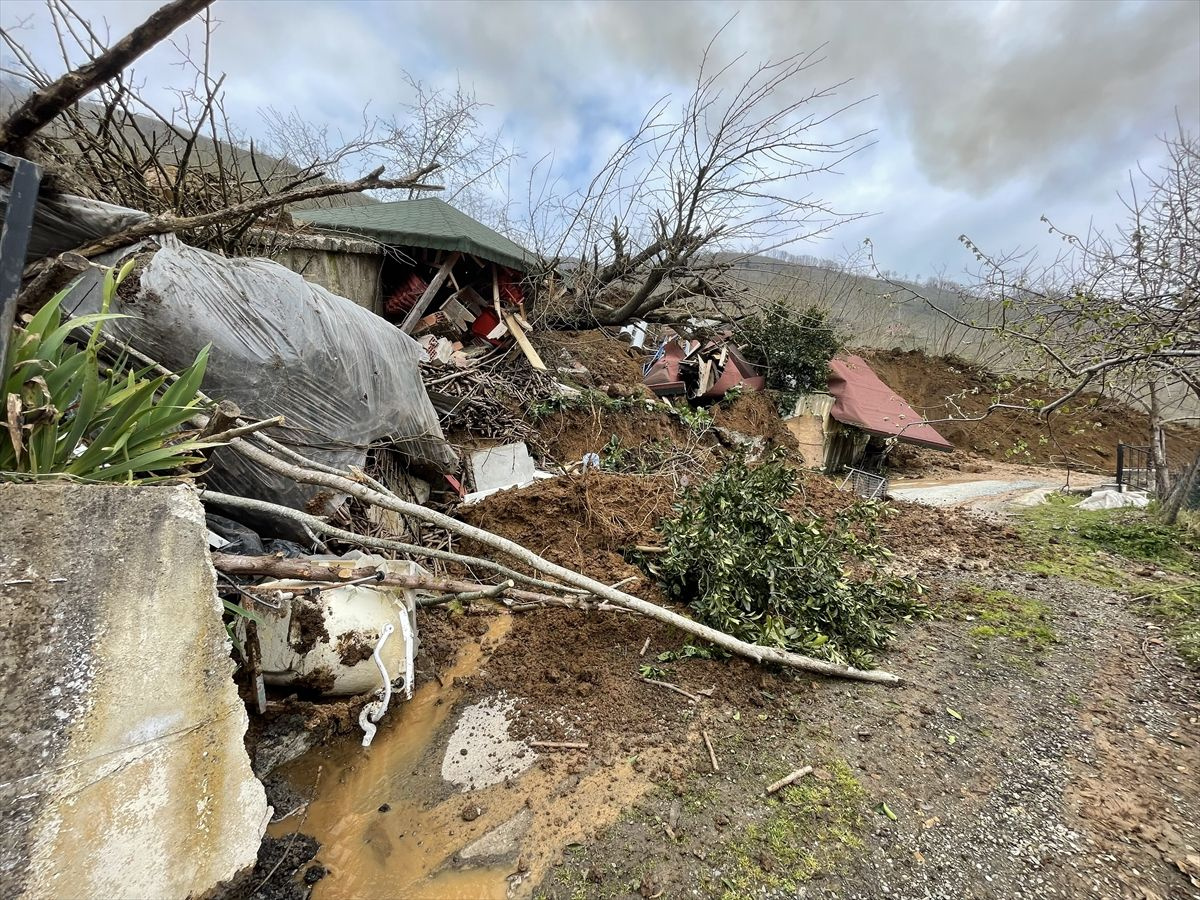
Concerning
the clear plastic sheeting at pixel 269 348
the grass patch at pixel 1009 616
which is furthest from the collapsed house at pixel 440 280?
the grass patch at pixel 1009 616

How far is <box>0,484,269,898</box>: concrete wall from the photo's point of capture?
1270 millimetres

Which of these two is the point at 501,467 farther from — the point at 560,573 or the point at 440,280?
the point at 560,573

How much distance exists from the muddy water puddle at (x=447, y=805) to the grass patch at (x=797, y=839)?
1.59ft

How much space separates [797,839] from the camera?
2137 mm

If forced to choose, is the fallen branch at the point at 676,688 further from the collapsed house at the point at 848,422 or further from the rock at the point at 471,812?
the collapsed house at the point at 848,422

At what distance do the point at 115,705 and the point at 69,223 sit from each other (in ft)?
7.25

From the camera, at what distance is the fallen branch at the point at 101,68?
5.60 feet

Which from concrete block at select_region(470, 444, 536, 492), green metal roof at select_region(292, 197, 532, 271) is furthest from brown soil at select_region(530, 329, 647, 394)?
concrete block at select_region(470, 444, 536, 492)

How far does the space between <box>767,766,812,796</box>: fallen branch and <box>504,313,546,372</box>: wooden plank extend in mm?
5672

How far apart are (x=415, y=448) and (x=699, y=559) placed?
2.55 meters

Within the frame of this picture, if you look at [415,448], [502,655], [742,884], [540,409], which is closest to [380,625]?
[502,655]

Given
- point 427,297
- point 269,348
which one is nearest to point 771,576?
point 269,348

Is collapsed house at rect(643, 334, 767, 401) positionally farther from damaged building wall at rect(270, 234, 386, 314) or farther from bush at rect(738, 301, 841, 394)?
damaged building wall at rect(270, 234, 386, 314)

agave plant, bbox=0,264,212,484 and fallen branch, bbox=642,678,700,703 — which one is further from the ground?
agave plant, bbox=0,264,212,484
